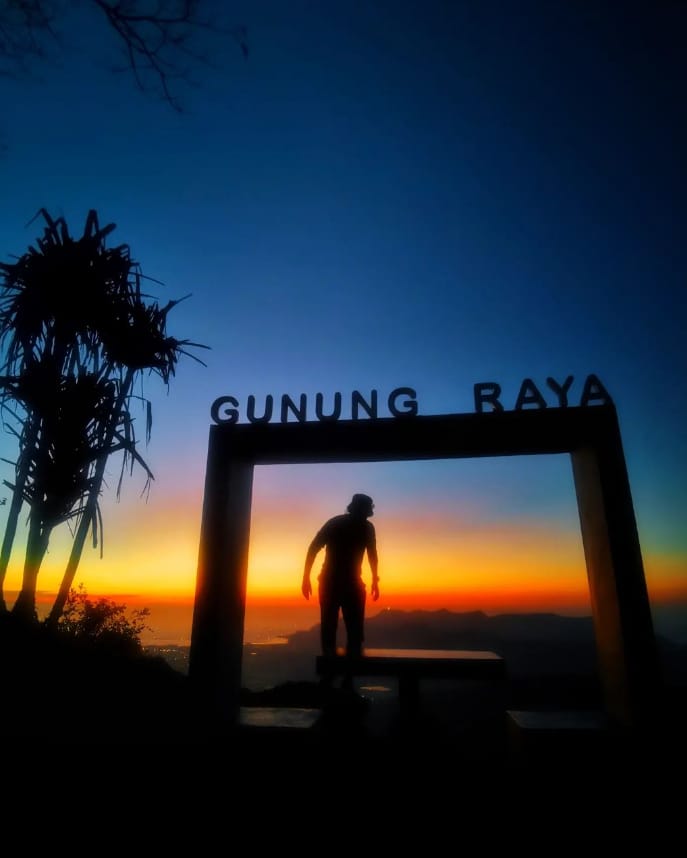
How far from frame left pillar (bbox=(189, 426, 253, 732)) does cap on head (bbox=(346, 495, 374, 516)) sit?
4.77ft

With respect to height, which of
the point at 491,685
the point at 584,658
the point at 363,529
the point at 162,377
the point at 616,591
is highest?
the point at 162,377

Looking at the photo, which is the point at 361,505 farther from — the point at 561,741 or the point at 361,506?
the point at 561,741

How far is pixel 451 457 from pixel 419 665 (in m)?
2.49

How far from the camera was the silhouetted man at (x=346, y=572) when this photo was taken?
17.4 feet

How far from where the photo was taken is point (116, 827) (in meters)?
2.91

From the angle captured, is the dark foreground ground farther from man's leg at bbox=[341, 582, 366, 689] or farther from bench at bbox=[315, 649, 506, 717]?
man's leg at bbox=[341, 582, 366, 689]

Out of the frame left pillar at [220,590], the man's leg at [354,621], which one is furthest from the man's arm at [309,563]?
the frame left pillar at [220,590]

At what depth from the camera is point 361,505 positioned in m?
5.73

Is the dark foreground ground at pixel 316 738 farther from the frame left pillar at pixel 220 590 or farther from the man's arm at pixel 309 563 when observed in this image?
the man's arm at pixel 309 563

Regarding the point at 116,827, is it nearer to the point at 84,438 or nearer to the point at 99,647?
the point at 84,438

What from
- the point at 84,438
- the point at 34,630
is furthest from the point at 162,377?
the point at 34,630

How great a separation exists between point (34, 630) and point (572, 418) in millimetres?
7668

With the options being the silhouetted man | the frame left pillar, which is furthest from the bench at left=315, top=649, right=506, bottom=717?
the frame left pillar

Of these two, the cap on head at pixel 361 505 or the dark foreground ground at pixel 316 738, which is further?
the cap on head at pixel 361 505
